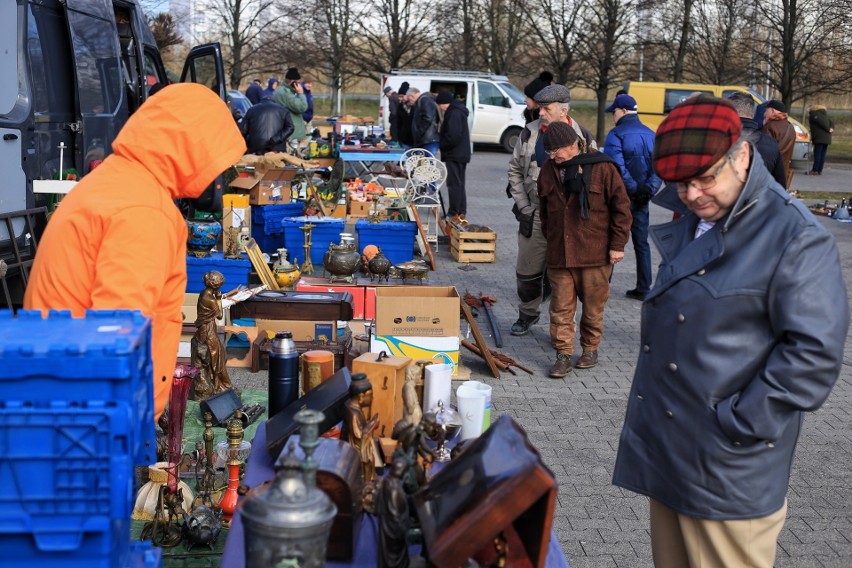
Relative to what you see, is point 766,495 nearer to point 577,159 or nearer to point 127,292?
point 127,292

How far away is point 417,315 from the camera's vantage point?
594cm

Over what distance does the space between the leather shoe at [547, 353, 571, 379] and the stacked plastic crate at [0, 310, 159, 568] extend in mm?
4897

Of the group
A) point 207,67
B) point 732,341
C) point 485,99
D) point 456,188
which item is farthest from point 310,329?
point 485,99

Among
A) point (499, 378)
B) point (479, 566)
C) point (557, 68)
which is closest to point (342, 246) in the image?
point (499, 378)

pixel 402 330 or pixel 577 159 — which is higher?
pixel 577 159

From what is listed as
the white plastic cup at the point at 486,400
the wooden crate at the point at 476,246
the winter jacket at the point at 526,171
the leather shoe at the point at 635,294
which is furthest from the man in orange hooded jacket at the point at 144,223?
the wooden crate at the point at 476,246

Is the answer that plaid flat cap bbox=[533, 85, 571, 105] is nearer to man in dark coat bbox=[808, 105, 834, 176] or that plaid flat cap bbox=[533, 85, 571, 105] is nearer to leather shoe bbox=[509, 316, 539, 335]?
leather shoe bbox=[509, 316, 539, 335]

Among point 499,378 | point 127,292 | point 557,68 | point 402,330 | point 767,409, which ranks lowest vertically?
point 499,378

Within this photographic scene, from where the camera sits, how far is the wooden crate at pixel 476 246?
10812mm

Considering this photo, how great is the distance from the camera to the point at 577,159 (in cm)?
629

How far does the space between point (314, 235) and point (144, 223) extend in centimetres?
744

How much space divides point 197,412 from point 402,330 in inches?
52.4

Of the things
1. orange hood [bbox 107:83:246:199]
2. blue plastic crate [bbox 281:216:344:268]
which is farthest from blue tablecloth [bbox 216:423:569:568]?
blue plastic crate [bbox 281:216:344:268]

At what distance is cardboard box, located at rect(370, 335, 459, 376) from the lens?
5.91m
